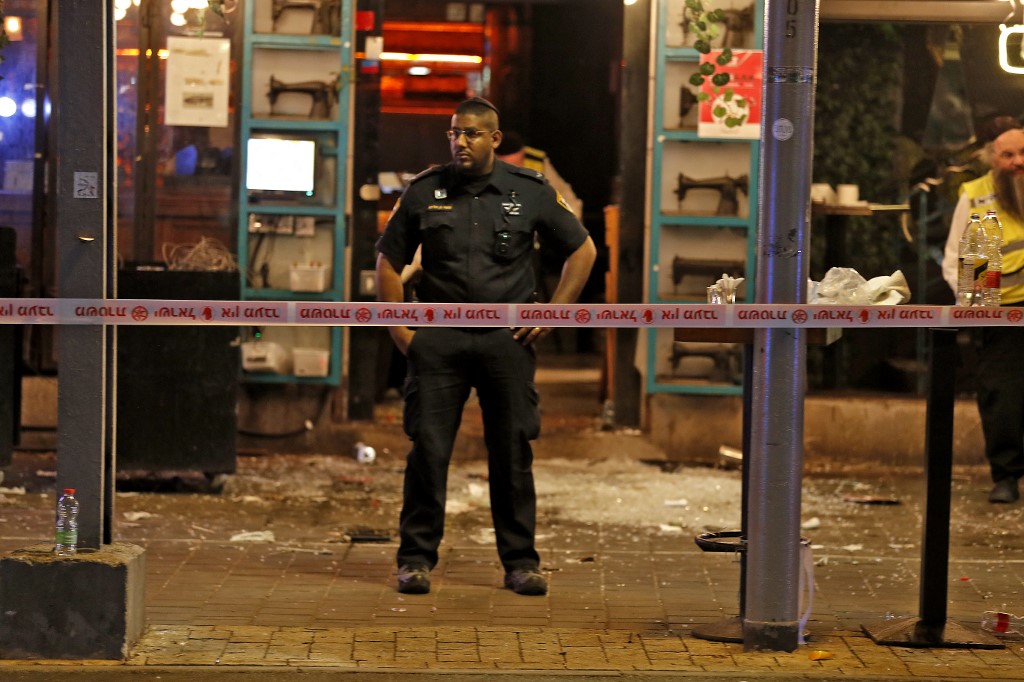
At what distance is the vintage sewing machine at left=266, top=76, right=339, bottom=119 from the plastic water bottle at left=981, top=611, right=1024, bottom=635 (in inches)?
201

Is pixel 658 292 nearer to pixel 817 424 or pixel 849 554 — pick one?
pixel 817 424

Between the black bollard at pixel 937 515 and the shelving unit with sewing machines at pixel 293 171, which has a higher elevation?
the shelving unit with sewing machines at pixel 293 171

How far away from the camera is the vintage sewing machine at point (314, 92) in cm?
946

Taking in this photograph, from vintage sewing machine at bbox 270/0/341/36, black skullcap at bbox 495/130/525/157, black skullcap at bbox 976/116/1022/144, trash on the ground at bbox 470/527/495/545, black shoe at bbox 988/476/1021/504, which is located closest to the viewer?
trash on the ground at bbox 470/527/495/545

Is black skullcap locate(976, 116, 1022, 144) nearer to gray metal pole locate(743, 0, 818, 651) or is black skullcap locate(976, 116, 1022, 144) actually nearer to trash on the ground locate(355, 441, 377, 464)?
gray metal pole locate(743, 0, 818, 651)

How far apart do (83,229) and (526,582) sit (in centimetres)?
239

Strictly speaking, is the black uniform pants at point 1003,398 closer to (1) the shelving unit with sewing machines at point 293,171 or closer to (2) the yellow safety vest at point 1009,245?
(2) the yellow safety vest at point 1009,245

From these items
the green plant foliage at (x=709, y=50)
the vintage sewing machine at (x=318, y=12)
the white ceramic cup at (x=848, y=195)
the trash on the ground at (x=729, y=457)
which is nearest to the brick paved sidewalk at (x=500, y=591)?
the trash on the ground at (x=729, y=457)

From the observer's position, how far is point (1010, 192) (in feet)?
28.2

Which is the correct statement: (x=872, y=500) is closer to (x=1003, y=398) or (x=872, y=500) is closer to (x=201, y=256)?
(x=1003, y=398)

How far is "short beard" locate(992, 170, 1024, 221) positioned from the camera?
28.2 ft

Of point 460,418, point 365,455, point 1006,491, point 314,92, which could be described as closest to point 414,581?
point 460,418

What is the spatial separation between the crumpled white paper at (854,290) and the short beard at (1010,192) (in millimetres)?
2900

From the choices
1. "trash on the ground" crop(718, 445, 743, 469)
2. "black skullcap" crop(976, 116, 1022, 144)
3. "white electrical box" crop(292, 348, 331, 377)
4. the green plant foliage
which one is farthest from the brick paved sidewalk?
the green plant foliage
